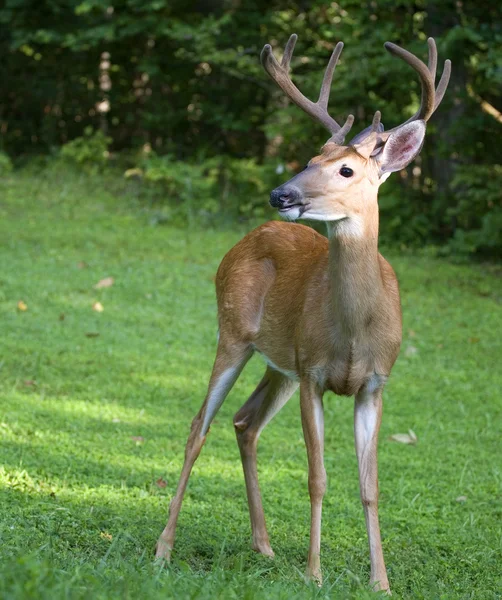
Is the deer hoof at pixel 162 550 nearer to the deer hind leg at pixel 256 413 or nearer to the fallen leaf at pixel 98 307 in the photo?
the deer hind leg at pixel 256 413

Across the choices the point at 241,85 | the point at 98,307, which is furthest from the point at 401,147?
the point at 241,85

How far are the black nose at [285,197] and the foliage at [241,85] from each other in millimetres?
6586

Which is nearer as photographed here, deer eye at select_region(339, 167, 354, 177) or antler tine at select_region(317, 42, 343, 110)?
deer eye at select_region(339, 167, 354, 177)

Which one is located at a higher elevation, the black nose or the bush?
the black nose

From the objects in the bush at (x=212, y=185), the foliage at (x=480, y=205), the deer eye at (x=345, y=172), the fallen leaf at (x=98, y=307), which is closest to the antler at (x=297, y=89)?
the deer eye at (x=345, y=172)

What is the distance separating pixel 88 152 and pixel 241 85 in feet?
8.65

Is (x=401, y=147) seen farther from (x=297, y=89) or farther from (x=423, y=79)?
(x=297, y=89)

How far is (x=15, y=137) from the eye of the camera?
18.3 m

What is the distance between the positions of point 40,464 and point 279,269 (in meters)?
1.66

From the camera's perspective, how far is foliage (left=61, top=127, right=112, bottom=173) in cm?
1647

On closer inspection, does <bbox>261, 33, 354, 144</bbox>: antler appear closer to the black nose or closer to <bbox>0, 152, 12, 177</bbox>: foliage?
the black nose

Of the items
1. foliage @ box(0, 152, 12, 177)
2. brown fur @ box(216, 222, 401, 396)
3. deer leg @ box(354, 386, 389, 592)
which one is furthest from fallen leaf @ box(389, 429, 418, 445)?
foliage @ box(0, 152, 12, 177)

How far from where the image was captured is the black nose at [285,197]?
3969 millimetres

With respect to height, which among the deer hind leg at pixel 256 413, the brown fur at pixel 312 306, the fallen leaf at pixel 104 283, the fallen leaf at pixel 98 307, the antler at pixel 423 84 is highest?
the antler at pixel 423 84
